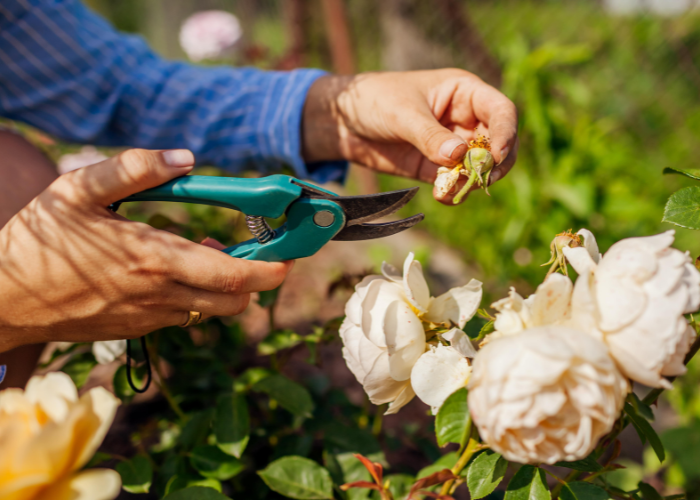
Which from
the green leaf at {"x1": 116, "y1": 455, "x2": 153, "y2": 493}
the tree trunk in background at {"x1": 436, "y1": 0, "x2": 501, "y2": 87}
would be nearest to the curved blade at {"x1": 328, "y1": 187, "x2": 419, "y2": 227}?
the green leaf at {"x1": 116, "y1": 455, "x2": 153, "y2": 493}

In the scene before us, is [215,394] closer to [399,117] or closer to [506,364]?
[399,117]

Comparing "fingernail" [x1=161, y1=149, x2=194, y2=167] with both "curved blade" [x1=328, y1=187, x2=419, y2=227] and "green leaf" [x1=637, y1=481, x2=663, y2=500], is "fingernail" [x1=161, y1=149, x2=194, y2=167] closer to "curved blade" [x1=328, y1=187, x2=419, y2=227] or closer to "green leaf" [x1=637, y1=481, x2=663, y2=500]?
"curved blade" [x1=328, y1=187, x2=419, y2=227]

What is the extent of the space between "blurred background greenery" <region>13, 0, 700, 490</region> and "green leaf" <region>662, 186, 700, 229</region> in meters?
0.94

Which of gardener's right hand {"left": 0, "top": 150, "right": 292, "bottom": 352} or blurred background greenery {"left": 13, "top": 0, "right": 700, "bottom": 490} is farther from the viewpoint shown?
blurred background greenery {"left": 13, "top": 0, "right": 700, "bottom": 490}

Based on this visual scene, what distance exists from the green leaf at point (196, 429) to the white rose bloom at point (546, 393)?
680 mm

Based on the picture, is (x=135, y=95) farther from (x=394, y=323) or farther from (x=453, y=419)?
(x=453, y=419)

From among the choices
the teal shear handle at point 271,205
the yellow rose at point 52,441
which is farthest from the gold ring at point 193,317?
the yellow rose at point 52,441

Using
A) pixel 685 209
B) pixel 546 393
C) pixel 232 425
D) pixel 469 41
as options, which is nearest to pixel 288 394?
pixel 232 425

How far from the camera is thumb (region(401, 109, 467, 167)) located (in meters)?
0.79

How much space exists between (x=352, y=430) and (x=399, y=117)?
0.68 m

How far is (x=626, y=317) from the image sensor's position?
436 millimetres

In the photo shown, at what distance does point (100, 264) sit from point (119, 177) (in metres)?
0.15

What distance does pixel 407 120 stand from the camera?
97 centimetres

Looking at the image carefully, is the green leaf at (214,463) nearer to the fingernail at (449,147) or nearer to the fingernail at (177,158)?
the fingernail at (177,158)
